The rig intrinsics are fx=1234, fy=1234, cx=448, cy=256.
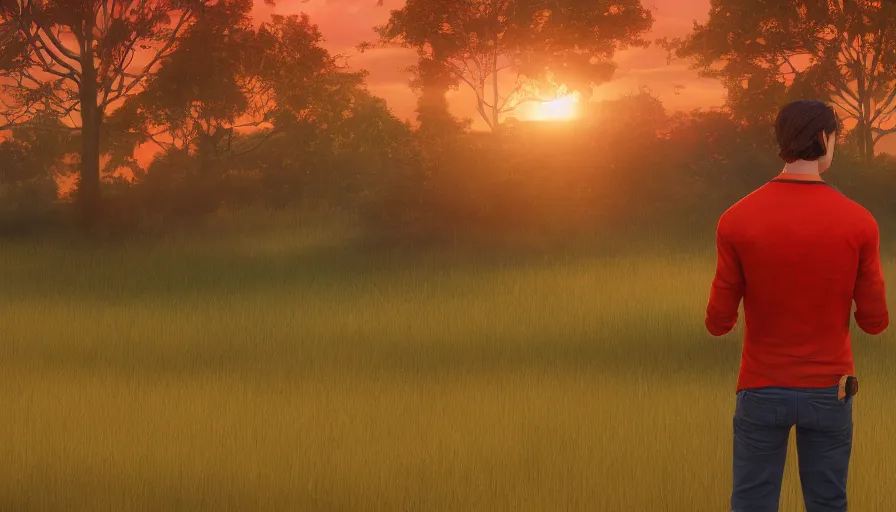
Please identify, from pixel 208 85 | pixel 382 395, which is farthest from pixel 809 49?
pixel 382 395

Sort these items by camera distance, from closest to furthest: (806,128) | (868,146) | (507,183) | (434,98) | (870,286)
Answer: (806,128) < (870,286) < (507,183) < (868,146) < (434,98)

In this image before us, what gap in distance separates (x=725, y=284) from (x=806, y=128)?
0.71 meters

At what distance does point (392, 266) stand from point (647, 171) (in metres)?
13.5

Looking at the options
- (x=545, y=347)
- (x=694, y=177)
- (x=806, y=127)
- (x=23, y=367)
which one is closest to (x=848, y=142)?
(x=694, y=177)

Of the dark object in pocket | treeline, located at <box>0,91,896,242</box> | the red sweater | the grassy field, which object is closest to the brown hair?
the red sweater

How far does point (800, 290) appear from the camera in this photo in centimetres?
502

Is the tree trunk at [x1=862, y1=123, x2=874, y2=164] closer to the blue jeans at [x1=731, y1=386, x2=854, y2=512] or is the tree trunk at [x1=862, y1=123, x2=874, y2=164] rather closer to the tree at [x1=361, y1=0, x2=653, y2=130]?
the tree at [x1=361, y1=0, x2=653, y2=130]

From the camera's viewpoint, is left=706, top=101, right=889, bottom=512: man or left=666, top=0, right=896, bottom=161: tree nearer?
left=706, top=101, right=889, bottom=512: man

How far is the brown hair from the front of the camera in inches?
195

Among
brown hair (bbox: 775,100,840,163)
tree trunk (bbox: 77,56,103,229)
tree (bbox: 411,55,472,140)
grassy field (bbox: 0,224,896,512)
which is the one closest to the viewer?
brown hair (bbox: 775,100,840,163)

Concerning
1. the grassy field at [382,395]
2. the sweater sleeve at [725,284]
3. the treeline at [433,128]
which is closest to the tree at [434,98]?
the treeline at [433,128]

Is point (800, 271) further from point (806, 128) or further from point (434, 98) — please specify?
point (434, 98)

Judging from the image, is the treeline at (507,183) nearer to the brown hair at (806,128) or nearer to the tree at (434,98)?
the tree at (434,98)

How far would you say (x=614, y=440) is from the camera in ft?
32.9
